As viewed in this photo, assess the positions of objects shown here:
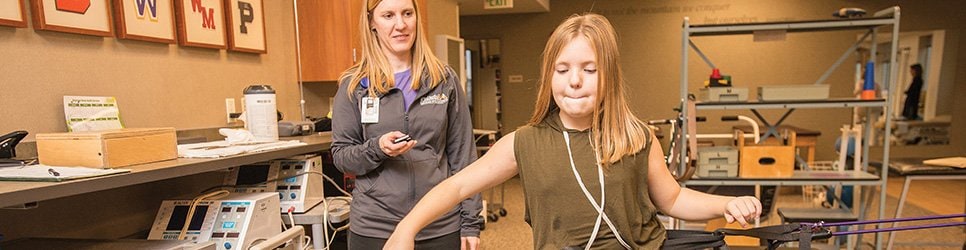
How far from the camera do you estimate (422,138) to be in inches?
52.3

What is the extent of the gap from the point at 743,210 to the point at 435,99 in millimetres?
801

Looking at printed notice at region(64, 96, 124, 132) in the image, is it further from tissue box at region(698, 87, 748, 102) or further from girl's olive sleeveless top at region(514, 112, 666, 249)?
tissue box at region(698, 87, 748, 102)

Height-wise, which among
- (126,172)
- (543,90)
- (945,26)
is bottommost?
(126,172)

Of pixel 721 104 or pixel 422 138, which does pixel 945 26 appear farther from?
pixel 422 138

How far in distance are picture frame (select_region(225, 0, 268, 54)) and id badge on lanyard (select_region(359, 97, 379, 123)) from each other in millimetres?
1306

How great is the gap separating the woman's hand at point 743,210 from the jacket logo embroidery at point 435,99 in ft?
2.50

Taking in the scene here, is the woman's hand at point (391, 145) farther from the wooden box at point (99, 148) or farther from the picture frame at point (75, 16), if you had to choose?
the picture frame at point (75, 16)

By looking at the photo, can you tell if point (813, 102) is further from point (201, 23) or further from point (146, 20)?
point (146, 20)

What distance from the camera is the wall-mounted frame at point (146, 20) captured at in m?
1.74

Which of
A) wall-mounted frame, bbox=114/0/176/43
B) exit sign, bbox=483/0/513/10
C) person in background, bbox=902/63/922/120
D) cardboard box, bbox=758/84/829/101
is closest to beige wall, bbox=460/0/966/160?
person in background, bbox=902/63/922/120

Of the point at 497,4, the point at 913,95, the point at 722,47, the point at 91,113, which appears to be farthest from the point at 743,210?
the point at 913,95

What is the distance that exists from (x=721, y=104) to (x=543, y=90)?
2.10 m

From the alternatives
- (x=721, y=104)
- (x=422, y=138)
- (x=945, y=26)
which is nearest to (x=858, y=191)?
(x=721, y=104)

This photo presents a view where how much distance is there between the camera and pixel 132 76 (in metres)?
1.81
